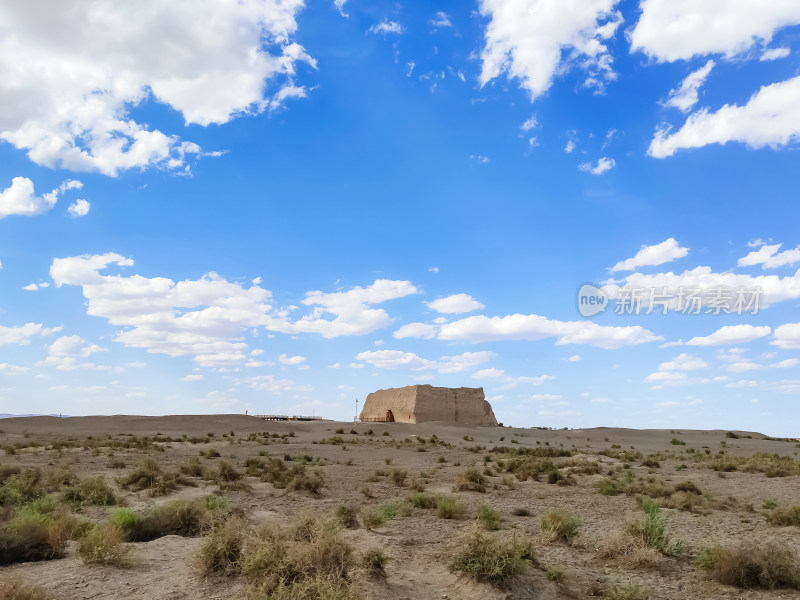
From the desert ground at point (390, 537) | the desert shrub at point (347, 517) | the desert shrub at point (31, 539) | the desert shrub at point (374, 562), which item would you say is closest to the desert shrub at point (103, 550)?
the desert ground at point (390, 537)

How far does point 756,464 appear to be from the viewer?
28766mm

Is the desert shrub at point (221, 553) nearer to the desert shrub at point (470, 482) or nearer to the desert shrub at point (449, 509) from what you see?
the desert shrub at point (449, 509)

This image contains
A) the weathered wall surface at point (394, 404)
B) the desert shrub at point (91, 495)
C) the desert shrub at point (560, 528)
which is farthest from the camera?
the weathered wall surface at point (394, 404)

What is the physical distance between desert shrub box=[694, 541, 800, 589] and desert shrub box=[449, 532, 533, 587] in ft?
9.62

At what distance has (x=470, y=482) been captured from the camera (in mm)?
19781

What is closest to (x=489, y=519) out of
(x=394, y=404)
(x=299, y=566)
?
(x=299, y=566)

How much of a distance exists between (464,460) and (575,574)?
23.0 meters

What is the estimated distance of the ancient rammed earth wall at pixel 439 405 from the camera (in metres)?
73.2

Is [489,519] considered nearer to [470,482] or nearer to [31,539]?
[470,482]

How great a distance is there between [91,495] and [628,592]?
13.0 metres

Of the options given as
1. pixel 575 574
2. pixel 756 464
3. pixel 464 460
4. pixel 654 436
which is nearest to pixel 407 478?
pixel 464 460

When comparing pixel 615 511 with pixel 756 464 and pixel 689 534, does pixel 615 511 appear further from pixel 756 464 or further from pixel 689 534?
pixel 756 464

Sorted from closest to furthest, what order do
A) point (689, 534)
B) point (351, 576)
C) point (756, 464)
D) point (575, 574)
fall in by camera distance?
1. point (351, 576)
2. point (575, 574)
3. point (689, 534)
4. point (756, 464)

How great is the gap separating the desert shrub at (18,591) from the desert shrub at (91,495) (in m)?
7.92
